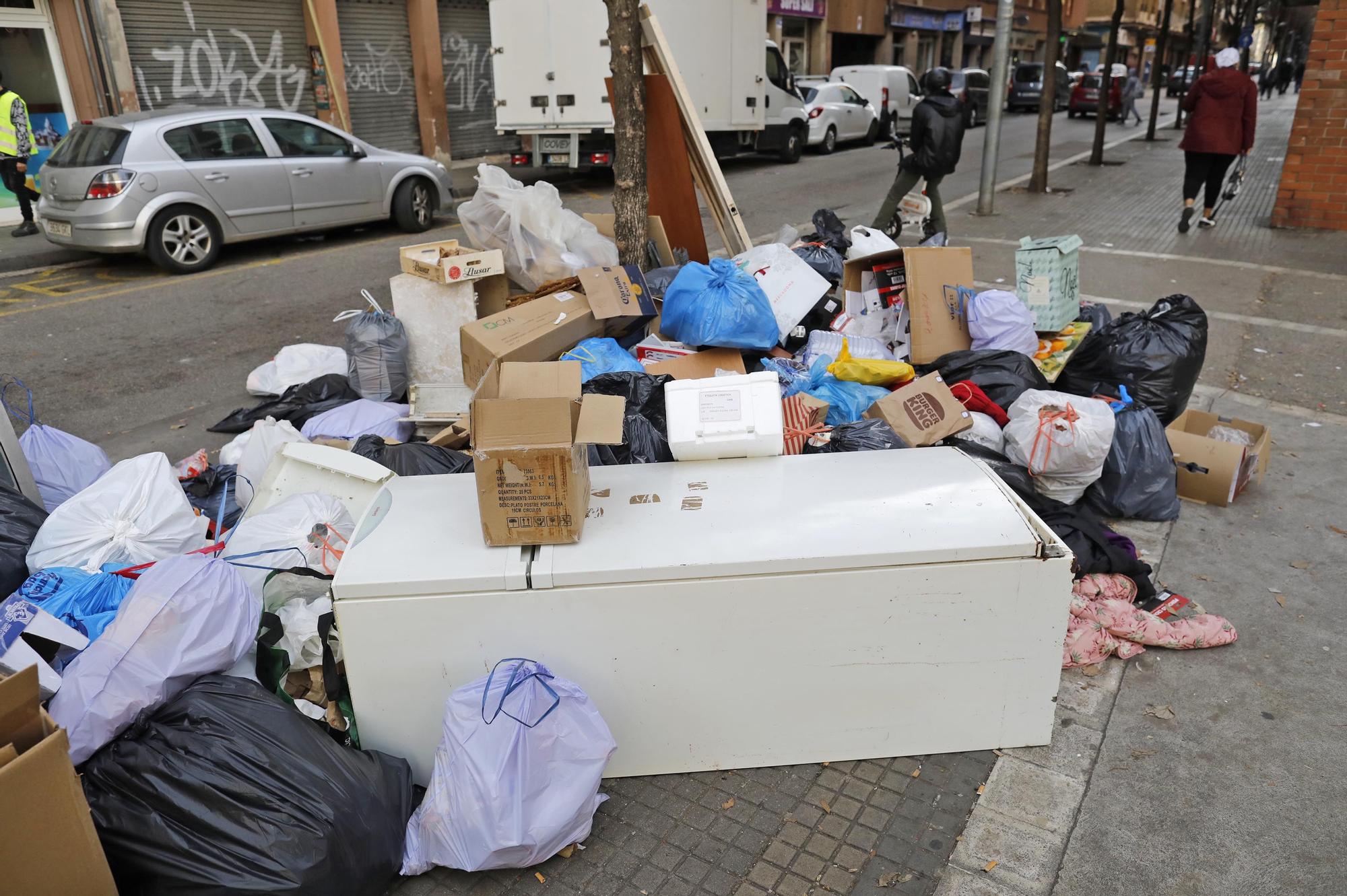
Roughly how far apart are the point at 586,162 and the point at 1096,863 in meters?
11.7

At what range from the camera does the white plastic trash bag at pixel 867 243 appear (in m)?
5.48

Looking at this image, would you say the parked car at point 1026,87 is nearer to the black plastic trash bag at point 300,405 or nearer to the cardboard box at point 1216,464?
the cardboard box at point 1216,464

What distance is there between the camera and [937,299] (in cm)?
494

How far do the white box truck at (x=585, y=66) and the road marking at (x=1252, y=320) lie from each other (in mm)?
6829

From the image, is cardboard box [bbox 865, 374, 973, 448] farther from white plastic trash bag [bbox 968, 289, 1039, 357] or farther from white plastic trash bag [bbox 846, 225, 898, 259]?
white plastic trash bag [bbox 846, 225, 898, 259]

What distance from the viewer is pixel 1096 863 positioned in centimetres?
244

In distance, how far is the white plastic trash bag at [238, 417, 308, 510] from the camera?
408cm

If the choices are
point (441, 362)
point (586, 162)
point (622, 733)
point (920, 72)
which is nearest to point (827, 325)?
point (441, 362)

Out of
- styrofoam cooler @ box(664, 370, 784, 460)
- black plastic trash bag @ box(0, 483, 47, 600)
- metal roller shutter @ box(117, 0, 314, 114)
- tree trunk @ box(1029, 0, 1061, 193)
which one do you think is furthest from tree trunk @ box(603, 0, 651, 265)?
metal roller shutter @ box(117, 0, 314, 114)

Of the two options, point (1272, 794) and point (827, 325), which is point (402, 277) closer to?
point (827, 325)

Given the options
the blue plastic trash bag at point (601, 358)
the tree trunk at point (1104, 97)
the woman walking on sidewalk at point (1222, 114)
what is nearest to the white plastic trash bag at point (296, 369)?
the blue plastic trash bag at point (601, 358)

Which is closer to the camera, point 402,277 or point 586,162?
point 402,277

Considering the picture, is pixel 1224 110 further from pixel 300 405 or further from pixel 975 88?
pixel 975 88

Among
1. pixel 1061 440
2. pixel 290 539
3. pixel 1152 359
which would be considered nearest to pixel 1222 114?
pixel 1152 359
